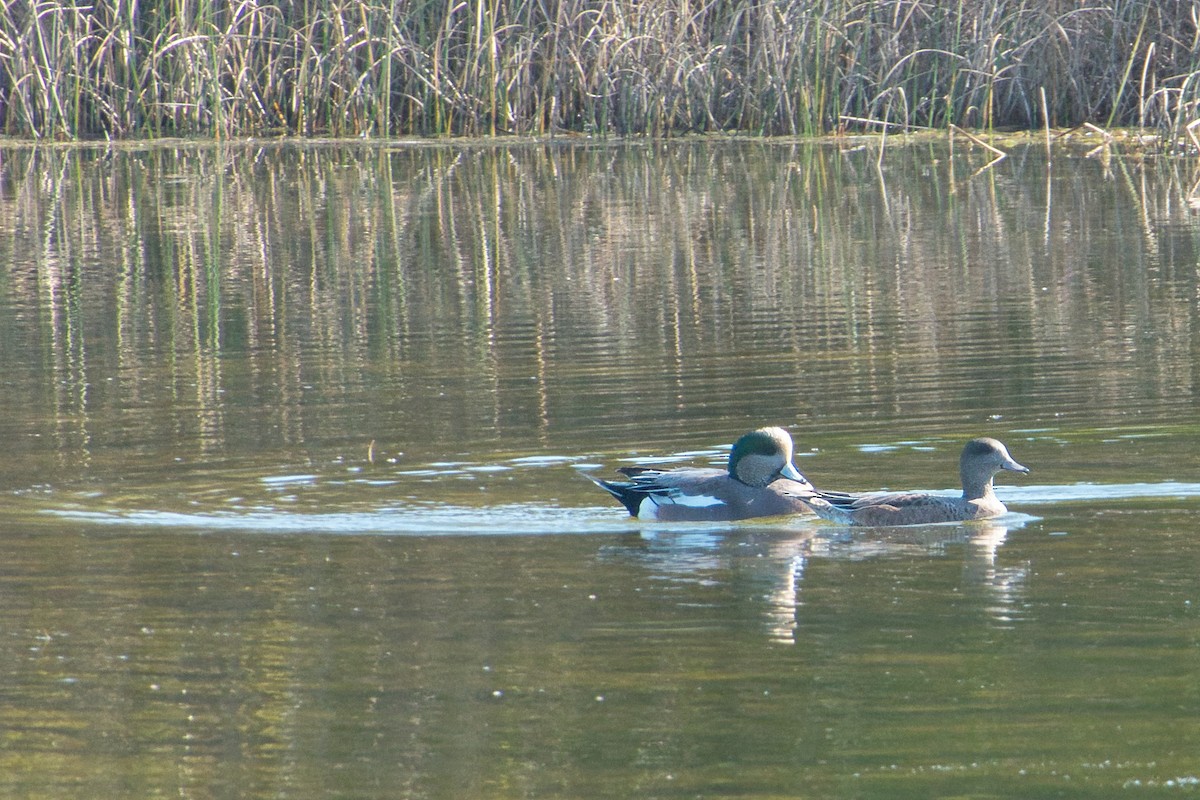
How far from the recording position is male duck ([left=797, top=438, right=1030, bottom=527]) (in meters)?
7.46

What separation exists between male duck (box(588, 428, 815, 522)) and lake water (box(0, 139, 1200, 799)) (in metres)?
0.08

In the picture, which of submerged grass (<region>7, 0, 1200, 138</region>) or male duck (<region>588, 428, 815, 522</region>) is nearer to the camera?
male duck (<region>588, 428, 815, 522</region>)

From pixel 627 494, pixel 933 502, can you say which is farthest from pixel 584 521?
pixel 933 502

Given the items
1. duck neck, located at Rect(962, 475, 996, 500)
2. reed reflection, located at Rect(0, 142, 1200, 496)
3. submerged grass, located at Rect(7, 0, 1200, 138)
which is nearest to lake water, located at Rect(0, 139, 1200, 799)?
reed reflection, located at Rect(0, 142, 1200, 496)

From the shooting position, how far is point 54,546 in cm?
711

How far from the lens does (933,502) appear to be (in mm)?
7555

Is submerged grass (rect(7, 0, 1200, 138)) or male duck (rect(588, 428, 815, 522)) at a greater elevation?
submerged grass (rect(7, 0, 1200, 138))

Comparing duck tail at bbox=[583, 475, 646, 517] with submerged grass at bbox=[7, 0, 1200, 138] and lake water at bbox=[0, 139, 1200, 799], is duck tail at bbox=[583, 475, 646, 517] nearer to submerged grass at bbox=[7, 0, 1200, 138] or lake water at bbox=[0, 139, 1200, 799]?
lake water at bbox=[0, 139, 1200, 799]

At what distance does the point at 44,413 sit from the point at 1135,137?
16121mm

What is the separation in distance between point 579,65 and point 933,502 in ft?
55.8

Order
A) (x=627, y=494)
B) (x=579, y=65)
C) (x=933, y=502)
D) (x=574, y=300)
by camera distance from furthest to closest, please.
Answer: (x=579, y=65) < (x=574, y=300) < (x=627, y=494) < (x=933, y=502)

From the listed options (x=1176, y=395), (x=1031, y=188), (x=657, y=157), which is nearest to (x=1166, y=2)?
(x=1031, y=188)

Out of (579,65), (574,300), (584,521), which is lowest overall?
(584,521)

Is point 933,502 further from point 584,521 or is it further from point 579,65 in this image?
point 579,65
